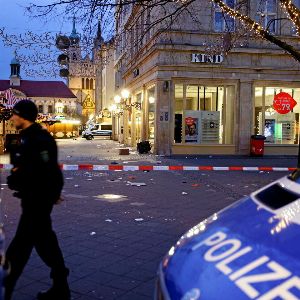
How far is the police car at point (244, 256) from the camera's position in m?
1.76

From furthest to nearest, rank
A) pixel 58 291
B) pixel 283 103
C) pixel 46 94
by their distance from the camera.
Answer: pixel 46 94 < pixel 283 103 < pixel 58 291

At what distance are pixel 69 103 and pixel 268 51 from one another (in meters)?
78.8

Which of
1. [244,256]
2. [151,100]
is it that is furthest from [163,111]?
[244,256]

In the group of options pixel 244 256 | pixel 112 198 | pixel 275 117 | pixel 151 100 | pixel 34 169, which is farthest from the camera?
pixel 151 100

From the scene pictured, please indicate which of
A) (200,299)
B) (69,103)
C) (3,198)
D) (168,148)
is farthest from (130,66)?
(69,103)

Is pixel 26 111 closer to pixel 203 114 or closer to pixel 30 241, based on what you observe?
pixel 30 241

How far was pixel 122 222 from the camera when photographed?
805cm

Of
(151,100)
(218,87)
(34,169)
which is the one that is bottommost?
(34,169)

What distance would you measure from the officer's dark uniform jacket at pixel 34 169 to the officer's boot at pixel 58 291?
28.6 inches

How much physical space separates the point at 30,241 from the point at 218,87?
816 inches

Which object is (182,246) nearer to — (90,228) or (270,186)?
(270,186)

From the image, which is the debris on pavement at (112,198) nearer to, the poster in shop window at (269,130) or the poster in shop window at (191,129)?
the poster in shop window at (191,129)

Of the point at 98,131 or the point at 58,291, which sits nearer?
the point at 58,291

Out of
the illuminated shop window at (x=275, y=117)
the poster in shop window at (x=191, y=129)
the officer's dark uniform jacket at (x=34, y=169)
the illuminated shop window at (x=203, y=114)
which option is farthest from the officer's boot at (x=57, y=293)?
the illuminated shop window at (x=275, y=117)
